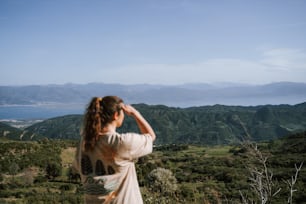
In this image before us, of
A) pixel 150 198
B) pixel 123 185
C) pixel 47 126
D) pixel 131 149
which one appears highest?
pixel 131 149

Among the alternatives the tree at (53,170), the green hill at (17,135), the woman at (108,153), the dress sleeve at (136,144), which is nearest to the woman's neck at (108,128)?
the woman at (108,153)

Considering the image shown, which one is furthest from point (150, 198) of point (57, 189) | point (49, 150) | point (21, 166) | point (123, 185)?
point (49, 150)

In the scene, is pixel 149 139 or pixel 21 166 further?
pixel 21 166

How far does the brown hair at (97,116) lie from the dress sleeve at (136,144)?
191 millimetres

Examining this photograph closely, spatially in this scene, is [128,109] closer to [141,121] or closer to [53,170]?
[141,121]

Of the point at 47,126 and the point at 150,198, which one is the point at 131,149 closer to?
the point at 150,198

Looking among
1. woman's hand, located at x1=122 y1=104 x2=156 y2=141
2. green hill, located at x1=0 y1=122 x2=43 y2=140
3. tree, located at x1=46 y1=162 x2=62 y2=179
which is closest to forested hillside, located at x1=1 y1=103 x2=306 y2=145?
green hill, located at x1=0 y1=122 x2=43 y2=140

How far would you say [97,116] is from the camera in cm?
275

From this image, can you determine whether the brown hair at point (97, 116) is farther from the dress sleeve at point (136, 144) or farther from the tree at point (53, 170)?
the tree at point (53, 170)

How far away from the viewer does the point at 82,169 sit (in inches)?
111

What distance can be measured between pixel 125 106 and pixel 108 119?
0.52 feet

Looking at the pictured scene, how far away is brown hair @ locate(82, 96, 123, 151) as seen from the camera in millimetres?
2740

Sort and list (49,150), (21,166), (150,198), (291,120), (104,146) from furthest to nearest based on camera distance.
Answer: (291,120), (49,150), (21,166), (150,198), (104,146)

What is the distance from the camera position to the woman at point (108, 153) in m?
2.71
